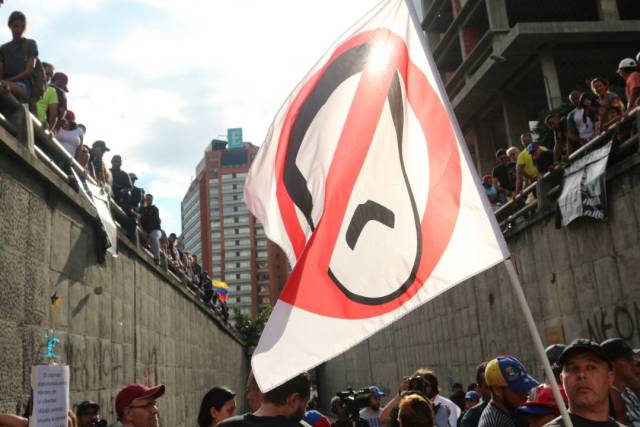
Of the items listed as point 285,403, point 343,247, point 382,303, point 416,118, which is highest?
point 416,118

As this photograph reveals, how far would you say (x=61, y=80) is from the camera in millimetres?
9680

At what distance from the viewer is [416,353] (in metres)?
23.4

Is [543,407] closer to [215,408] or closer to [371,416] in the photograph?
[215,408]

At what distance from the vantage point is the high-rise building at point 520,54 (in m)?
28.0

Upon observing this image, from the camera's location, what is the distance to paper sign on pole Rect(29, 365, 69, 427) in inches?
150

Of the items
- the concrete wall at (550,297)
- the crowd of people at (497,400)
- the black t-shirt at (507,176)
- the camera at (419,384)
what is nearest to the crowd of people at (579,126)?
the black t-shirt at (507,176)

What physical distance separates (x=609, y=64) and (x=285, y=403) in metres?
31.4

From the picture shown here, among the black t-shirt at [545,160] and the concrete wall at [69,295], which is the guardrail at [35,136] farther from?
the black t-shirt at [545,160]

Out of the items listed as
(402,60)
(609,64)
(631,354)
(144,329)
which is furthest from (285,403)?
(609,64)

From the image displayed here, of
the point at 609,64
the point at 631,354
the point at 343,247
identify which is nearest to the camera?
the point at 343,247

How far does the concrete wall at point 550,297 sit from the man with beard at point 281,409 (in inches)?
278

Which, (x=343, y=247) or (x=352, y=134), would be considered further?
(x=352, y=134)

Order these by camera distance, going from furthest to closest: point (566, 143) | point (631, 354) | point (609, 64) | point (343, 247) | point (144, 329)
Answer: point (609, 64) < point (144, 329) < point (566, 143) < point (631, 354) < point (343, 247)

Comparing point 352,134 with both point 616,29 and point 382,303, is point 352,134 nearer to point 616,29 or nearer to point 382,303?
point 382,303
